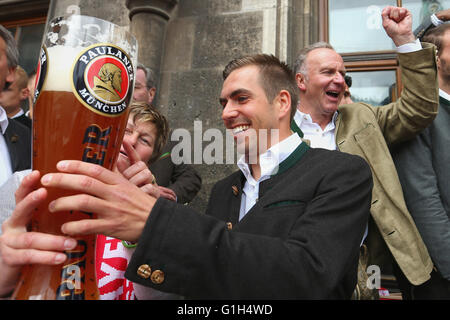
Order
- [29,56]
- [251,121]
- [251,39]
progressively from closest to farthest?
[251,121], [251,39], [29,56]

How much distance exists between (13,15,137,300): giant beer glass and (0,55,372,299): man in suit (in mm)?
41

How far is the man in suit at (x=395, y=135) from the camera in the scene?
1423mm

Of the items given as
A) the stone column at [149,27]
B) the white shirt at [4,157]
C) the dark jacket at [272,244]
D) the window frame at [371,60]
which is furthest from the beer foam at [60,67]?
the window frame at [371,60]

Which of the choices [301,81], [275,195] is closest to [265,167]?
[275,195]

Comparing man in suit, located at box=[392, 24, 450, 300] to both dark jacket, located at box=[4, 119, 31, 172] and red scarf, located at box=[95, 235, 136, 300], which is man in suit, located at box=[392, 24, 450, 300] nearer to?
red scarf, located at box=[95, 235, 136, 300]

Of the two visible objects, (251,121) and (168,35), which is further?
(168,35)

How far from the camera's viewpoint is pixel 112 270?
835mm

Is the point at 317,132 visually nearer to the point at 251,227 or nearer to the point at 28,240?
the point at 251,227

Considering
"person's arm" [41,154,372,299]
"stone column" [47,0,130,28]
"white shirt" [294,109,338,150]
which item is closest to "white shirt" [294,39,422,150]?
"white shirt" [294,109,338,150]

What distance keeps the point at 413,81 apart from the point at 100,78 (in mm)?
1448

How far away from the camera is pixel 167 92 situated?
2932mm
